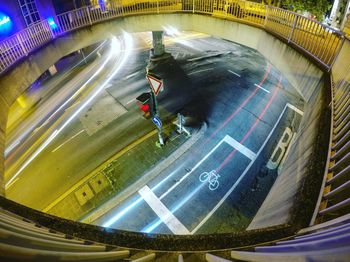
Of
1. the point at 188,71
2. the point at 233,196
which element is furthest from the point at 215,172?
the point at 188,71

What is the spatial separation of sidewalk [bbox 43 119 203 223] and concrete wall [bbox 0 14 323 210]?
356cm

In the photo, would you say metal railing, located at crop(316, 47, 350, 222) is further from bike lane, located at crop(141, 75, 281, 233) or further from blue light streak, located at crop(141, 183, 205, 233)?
blue light streak, located at crop(141, 183, 205, 233)

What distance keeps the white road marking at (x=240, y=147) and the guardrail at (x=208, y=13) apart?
5.42m

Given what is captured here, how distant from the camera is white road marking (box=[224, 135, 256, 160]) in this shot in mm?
11008

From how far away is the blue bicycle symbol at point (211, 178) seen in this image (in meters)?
9.78

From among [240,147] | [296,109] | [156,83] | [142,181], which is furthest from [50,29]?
[296,109]

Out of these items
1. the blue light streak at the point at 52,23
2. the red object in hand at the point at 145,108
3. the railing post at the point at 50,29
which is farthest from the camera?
the red object in hand at the point at 145,108

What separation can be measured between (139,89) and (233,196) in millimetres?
10980

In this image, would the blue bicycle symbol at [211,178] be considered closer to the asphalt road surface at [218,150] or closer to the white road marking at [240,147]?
the asphalt road surface at [218,150]

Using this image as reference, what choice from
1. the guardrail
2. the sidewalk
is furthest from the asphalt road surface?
the guardrail

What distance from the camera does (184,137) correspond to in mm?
11945

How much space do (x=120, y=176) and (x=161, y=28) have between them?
1185 centimetres

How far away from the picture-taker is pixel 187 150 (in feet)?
37.3

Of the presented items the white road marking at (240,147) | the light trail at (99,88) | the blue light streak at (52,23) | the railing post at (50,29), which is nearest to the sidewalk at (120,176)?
the white road marking at (240,147)
